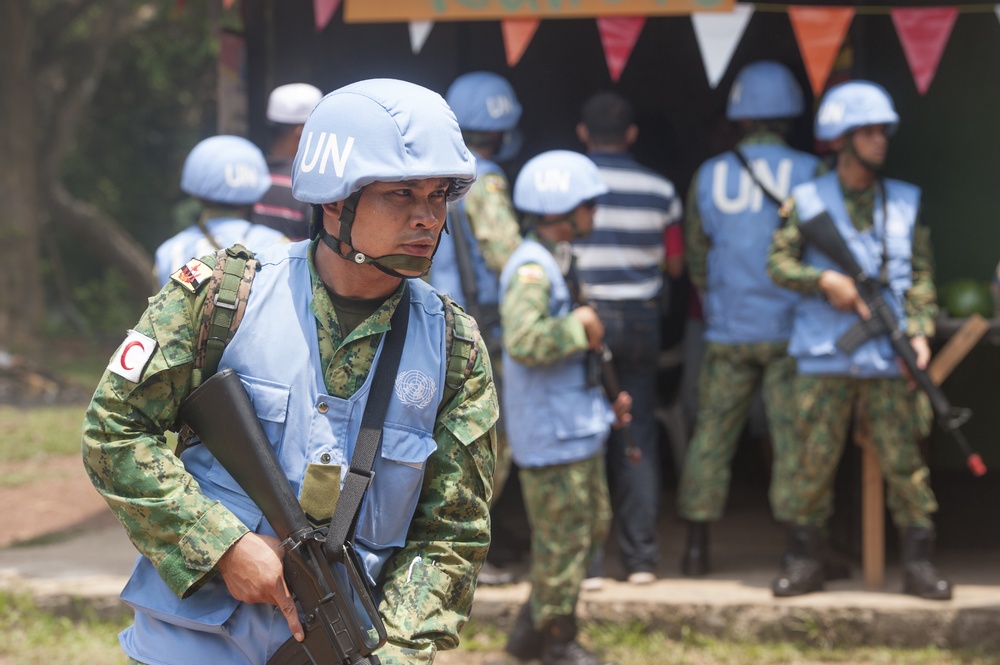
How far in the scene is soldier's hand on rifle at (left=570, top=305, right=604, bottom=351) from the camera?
4582 mm

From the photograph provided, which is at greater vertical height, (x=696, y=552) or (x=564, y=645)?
(x=696, y=552)

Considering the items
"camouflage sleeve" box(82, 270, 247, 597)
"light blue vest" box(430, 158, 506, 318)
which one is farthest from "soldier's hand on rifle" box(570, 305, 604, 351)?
"camouflage sleeve" box(82, 270, 247, 597)

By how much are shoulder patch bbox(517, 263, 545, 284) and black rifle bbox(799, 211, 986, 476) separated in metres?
1.31

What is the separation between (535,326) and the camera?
4438 millimetres

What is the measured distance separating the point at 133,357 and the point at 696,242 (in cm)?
399

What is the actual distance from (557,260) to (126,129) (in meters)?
15.6

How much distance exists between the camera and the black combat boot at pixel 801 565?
5.13m

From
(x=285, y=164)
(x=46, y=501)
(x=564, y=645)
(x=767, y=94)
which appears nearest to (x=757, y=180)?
(x=767, y=94)

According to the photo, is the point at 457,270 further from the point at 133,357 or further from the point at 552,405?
the point at 133,357

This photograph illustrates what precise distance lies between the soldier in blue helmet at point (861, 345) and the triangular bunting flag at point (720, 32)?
19.0 inches

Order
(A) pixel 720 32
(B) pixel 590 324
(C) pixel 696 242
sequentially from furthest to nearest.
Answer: (C) pixel 696 242 < (A) pixel 720 32 < (B) pixel 590 324

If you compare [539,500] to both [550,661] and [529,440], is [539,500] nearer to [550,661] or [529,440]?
[529,440]

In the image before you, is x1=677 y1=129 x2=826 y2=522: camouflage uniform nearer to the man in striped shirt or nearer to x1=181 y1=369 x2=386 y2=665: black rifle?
the man in striped shirt

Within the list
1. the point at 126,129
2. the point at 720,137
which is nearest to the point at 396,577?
the point at 720,137
